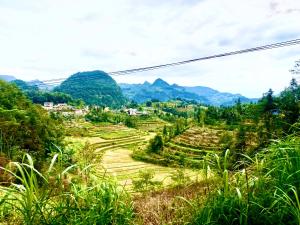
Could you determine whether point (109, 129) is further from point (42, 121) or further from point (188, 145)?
point (42, 121)

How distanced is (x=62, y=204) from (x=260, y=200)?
1.42 m

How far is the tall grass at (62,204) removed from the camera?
213cm

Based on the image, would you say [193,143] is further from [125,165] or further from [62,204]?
[62,204]

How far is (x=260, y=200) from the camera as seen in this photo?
2.36 meters

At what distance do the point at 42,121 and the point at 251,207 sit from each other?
82.4ft

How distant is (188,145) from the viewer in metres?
44.7

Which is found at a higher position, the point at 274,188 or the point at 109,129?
the point at 274,188

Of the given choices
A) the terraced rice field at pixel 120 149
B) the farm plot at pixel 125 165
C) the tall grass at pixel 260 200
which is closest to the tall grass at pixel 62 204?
the tall grass at pixel 260 200

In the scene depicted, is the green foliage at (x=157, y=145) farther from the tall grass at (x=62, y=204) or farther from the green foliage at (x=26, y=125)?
the tall grass at (x=62, y=204)

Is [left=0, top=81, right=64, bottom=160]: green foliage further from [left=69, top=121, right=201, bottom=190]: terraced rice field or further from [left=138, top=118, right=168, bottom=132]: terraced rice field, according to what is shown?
[left=138, top=118, right=168, bottom=132]: terraced rice field

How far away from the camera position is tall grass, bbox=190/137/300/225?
2.22 m

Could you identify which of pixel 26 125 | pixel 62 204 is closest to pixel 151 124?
pixel 26 125

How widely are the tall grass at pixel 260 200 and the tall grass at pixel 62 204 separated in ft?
1.88

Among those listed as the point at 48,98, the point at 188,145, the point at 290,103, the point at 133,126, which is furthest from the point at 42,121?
the point at 48,98
